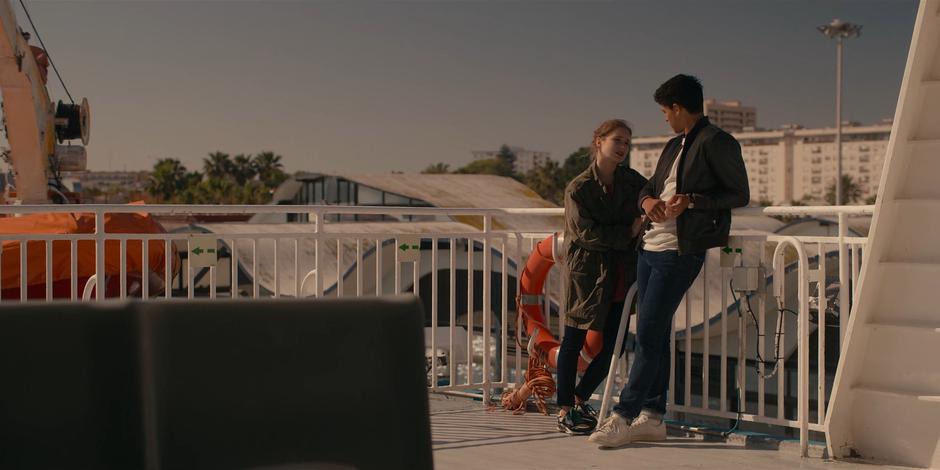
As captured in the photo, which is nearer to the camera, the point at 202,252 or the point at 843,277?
the point at 843,277

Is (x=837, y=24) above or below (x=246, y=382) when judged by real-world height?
above

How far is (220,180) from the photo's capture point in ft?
337

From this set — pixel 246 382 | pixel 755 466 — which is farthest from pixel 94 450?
pixel 755 466

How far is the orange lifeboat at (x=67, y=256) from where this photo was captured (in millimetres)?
8844

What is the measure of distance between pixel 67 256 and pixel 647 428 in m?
5.89

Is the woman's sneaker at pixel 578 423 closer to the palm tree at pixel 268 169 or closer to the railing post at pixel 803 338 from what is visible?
the railing post at pixel 803 338

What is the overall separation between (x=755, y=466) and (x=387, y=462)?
3064 millimetres

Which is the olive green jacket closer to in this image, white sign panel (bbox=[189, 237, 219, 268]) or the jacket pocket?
the jacket pocket

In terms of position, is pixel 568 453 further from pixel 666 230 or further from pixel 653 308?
pixel 666 230

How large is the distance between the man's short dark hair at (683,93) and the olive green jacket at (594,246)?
0.60 metres

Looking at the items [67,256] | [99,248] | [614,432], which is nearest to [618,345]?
[614,432]

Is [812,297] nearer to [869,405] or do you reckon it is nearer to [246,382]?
[869,405]

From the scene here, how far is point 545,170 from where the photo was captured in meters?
114

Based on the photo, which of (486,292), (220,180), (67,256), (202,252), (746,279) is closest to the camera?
(746,279)
